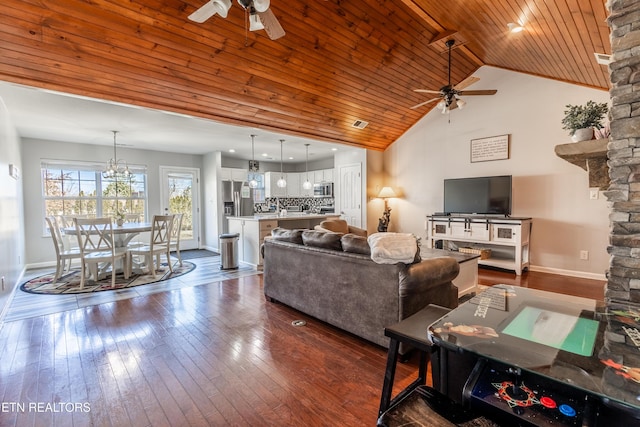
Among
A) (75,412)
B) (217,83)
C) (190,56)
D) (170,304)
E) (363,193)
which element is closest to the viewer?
(75,412)

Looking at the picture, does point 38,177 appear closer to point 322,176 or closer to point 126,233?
point 126,233

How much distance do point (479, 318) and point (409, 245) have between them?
0.92 metres

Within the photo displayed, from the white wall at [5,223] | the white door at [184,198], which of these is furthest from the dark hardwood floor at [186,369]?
the white door at [184,198]

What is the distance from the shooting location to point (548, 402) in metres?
1.08

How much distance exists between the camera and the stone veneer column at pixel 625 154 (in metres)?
1.75

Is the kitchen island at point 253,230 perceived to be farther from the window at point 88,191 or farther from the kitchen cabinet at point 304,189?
the kitchen cabinet at point 304,189

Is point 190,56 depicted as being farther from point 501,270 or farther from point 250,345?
point 501,270

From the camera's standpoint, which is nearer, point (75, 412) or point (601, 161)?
point (75, 412)

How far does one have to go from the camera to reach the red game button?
3.50 ft

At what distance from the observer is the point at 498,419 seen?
109cm

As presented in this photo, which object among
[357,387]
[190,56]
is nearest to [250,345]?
[357,387]

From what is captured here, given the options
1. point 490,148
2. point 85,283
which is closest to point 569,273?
point 490,148

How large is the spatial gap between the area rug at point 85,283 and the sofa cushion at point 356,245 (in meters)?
3.44

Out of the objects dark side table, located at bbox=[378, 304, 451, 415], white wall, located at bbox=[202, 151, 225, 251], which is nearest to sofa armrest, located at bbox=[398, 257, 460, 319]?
dark side table, located at bbox=[378, 304, 451, 415]
